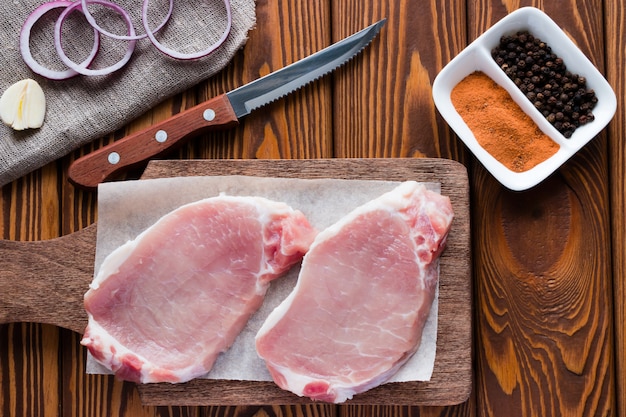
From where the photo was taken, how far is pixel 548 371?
5.12ft

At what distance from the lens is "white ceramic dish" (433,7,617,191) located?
1.47 meters

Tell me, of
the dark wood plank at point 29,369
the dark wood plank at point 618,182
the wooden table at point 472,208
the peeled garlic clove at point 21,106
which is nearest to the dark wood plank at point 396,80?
the wooden table at point 472,208

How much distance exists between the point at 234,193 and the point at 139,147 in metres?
0.26

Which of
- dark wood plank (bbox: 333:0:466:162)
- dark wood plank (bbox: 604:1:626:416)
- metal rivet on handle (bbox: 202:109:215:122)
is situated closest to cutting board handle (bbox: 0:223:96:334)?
metal rivet on handle (bbox: 202:109:215:122)

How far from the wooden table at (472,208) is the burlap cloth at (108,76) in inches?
1.5

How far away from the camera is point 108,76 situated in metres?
1.60

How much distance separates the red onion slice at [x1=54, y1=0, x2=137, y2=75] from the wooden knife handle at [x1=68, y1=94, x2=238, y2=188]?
0.20 m

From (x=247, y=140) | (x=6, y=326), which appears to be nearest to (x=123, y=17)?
(x=247, y=140)

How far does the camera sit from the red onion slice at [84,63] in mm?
1576

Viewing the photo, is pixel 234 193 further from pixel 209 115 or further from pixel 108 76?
pixel 108 76

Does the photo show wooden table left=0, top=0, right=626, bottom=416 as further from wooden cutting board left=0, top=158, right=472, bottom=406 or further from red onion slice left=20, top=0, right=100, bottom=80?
red onion slice left=20, top=0, right=100, bottom=80

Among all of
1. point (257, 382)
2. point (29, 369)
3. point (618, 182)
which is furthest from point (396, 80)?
point (29, 369)

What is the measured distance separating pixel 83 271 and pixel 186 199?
1.01 feet

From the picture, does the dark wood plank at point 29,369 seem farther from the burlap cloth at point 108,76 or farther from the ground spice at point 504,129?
the ground spice at point 504,129
